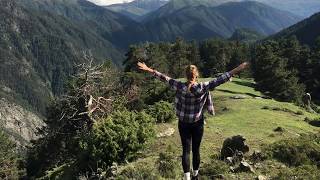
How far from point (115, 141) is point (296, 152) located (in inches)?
312

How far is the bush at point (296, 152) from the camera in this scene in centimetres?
1839

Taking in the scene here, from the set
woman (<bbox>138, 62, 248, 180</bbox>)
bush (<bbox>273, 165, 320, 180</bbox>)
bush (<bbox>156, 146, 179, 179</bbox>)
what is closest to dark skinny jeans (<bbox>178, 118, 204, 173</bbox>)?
woman (<bbox>138, 62, 248, 180</bbox>)

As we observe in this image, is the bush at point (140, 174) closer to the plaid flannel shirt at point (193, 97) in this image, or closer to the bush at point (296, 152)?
the plaid flannel shirt at point (193, 97)

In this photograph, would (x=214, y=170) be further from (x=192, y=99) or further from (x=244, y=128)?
(x=244, y=128)

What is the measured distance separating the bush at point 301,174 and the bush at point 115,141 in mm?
8360

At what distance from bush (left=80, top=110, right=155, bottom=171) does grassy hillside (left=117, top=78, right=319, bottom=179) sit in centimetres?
78

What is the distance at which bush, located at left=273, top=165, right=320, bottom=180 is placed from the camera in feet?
50.8

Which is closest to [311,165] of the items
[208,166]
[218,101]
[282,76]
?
[208,166]

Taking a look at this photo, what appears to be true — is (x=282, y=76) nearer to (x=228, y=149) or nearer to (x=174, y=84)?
(x=228, y=149)

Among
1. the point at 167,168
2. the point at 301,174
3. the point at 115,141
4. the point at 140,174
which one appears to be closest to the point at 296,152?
the point at 301,174

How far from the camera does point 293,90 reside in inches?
2906

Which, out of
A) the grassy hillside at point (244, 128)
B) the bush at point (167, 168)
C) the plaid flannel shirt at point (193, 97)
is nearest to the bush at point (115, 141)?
the grassy hillside at point (244, 128)

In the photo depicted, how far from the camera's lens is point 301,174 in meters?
15.9

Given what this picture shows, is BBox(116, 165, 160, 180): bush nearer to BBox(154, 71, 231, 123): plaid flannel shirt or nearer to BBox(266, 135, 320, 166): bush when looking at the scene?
BBox(154, 71, 231, 123): plaid flannel shirt
